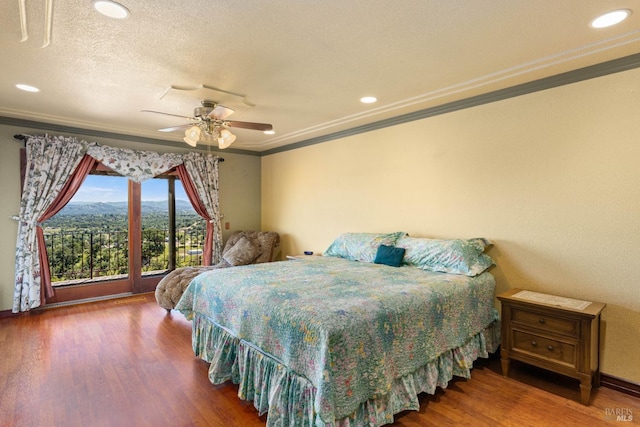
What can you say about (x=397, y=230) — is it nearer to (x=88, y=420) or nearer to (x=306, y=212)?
(x=306, y=212)

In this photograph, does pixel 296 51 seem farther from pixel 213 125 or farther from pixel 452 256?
pixel 452 256

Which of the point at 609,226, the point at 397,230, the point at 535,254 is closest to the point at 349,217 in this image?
the point at 397,230

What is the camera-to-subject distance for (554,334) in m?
2.40

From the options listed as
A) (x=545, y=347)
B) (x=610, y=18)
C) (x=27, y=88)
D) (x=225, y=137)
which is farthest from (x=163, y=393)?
(x=610, y=18)

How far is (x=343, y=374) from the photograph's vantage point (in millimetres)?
1688

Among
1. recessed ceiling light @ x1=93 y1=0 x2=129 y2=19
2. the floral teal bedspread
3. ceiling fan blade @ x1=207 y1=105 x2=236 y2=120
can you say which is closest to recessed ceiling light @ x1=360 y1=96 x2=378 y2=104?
ceiling fan blade @ x1=207 y1=105 x2=236 y2=120

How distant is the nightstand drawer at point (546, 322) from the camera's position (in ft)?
7.57

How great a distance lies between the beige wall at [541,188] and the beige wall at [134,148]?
2760 mm

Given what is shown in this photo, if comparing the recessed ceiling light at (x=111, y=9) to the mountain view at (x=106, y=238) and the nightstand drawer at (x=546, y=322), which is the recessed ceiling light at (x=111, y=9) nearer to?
the nightstand drawer at (x=546, y=322)

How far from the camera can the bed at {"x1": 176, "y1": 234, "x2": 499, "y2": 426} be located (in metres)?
1.74

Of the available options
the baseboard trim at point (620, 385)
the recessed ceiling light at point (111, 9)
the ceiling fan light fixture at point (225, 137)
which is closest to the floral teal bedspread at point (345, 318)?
the baseboard trim at point (620, 385)

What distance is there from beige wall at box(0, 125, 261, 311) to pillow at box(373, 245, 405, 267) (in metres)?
3.37

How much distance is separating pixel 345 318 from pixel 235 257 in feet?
11.8

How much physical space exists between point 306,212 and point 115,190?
298cm
